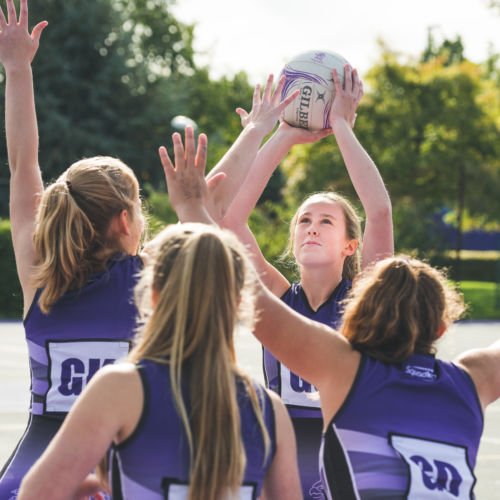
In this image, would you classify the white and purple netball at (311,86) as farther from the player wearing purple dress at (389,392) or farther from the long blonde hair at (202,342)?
the long blonde hair at (202,342)

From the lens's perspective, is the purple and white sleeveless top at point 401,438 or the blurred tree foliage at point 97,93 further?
the blurred tree foliage at point 97,93

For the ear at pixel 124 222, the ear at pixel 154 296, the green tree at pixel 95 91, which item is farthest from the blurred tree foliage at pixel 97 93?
the ear at pixel 154 296

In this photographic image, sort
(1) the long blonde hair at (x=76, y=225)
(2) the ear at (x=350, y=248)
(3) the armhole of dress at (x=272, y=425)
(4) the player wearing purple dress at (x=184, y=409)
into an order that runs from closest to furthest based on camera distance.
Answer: (4) the player wearing purple dress at (x=184, y=409) → (3) the armhole of dress at (x=272, y=425) → (1) the long blonde hair at (x=76, y=225) → (2) the ear at (x=350, y=248)

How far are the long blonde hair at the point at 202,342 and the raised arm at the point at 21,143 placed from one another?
794 mm

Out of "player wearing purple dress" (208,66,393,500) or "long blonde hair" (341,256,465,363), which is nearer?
"long blonde hair" (341,256,465,363)

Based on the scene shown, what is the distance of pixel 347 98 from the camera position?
148 inches

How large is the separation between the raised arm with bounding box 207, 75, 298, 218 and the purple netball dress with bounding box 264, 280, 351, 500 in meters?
0.84

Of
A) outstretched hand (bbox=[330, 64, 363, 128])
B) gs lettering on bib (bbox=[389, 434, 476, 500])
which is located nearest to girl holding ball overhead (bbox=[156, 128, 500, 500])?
gs lettering on bib (bbox=[389, 434, 476, 500])

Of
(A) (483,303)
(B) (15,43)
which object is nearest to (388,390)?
(B) (15,43)

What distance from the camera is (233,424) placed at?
6.54ft

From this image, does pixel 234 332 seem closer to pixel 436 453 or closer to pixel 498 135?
pixel 436 453

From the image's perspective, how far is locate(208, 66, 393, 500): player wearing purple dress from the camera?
3.45 meters

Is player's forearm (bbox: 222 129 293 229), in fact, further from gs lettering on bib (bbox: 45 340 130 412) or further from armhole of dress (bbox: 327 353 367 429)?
armhole of dress (bbox: 327 353 367 429)

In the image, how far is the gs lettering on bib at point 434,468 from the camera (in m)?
2.30
